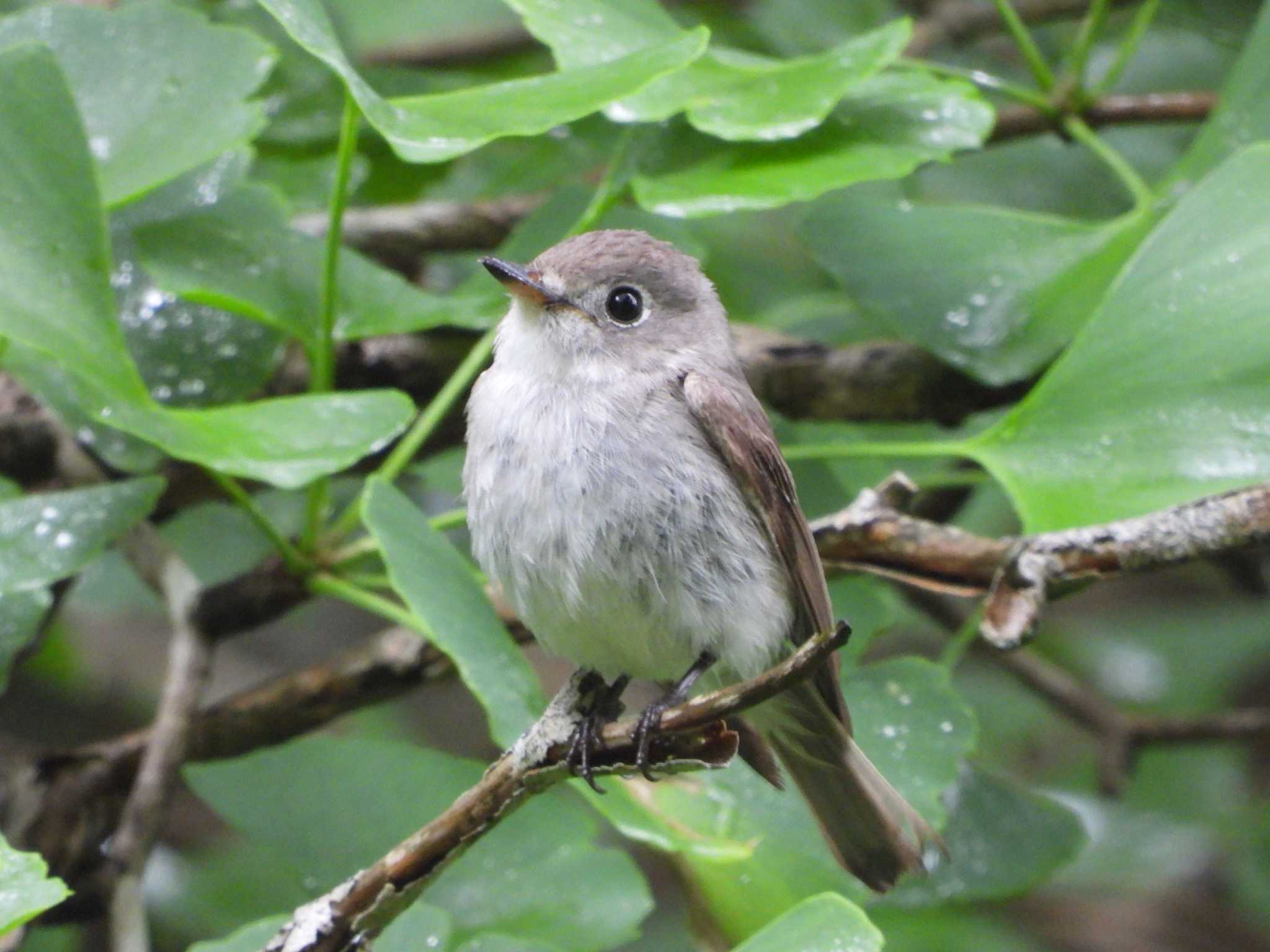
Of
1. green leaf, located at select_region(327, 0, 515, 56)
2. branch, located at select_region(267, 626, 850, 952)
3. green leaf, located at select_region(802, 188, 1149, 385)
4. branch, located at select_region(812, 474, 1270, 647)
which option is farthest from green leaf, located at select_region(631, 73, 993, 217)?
green leaf, located at select_region(327, 0, 515, 56)

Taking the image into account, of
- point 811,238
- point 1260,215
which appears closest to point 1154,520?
point 1260,215

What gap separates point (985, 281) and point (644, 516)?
0.85 m

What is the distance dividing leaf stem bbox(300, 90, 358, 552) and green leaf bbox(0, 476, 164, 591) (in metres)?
0.23

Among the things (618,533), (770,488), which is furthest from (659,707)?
(770,488)

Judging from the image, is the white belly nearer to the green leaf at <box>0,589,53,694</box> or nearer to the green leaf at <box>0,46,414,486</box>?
the green leaf at <box>0,46,414,486</box>

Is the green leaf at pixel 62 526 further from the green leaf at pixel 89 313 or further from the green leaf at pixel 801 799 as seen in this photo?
the green leaf at pixel 801 799

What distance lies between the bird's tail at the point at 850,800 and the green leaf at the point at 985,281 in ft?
2.24

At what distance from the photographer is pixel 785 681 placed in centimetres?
142

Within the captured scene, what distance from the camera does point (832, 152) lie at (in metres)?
2.23

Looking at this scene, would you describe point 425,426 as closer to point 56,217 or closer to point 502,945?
point 56,217

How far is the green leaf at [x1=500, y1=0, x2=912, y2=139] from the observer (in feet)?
6.88

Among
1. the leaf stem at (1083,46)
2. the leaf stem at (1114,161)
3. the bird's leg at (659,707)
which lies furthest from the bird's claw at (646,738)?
the leaf stem at (1083,46)

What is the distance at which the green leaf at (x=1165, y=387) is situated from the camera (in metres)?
1.91

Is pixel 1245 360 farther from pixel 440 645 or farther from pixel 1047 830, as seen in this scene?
pixel 440 645
